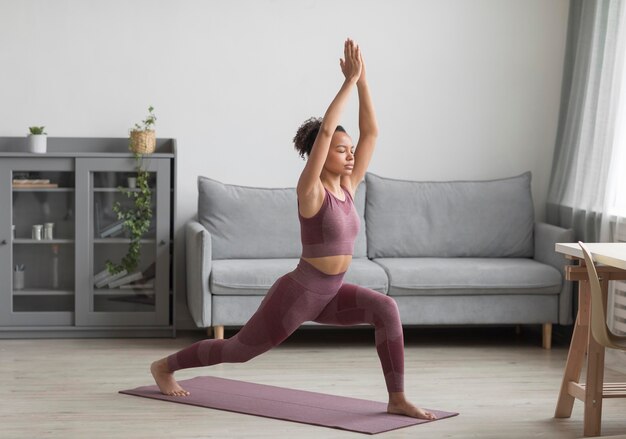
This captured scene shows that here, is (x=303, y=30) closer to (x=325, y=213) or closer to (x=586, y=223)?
(x=586, y=223)

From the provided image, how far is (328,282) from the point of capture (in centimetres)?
364

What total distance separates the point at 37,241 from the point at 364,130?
2.34 m

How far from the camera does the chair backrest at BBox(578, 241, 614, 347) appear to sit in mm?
3271

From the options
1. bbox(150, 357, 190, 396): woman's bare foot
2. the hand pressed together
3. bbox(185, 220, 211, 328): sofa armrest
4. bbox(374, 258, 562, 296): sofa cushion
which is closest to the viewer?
the hand pressed together

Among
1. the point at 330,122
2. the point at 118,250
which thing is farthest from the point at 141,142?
the point at 330,122

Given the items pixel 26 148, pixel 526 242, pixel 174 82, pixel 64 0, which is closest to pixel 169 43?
pixel 174 82

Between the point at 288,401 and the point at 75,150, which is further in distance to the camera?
the point at 75,150

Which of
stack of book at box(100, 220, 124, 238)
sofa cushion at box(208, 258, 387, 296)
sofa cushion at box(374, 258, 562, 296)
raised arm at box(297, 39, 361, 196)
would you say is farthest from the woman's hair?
stack of book at box(100, 220, 124, 238)

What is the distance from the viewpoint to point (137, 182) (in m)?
5.36

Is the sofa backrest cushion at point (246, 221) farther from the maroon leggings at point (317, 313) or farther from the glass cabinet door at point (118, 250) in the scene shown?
the maroon leggings at point (317, 313)

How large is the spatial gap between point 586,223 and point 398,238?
1.03 metres

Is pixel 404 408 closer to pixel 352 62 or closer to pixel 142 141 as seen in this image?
pixel 352 62

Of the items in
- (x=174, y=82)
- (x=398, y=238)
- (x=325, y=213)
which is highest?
(x=174, y=82)

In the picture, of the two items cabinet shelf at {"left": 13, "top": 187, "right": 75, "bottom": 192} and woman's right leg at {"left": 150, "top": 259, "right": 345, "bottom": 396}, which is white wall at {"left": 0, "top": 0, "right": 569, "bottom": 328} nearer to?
cabinet shelf at {"left": 13, "top": 187, "right": 75, "bottom": 192}
